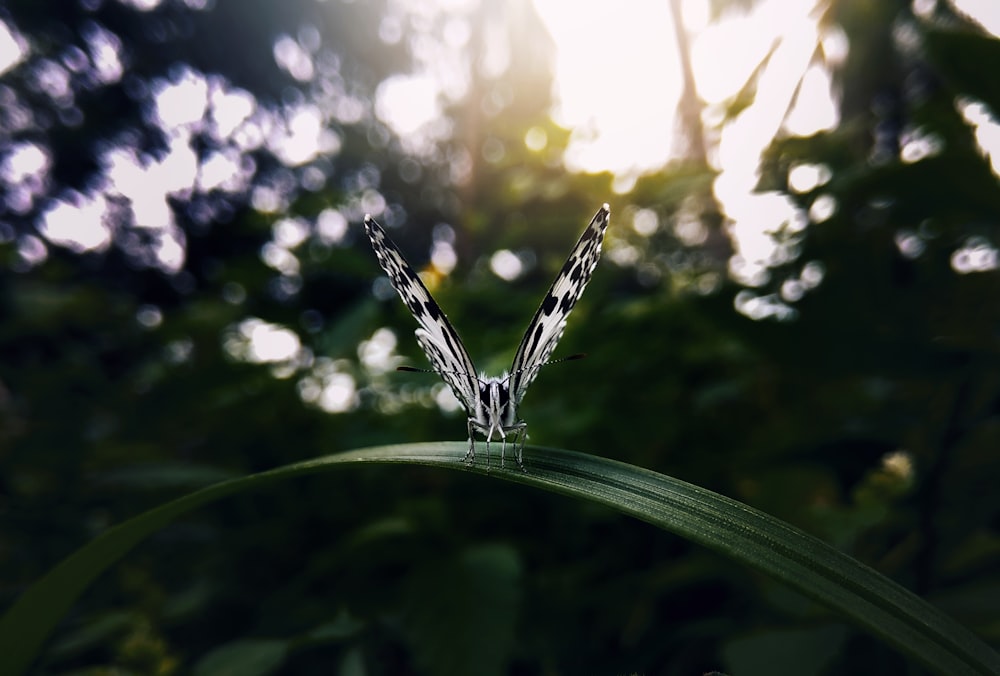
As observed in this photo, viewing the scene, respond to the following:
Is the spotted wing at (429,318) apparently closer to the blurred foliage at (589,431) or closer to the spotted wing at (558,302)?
the spotted wing at (558,302)

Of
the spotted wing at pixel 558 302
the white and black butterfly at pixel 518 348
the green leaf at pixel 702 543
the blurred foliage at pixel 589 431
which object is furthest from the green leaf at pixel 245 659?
the spotted wing at pixel 558 302

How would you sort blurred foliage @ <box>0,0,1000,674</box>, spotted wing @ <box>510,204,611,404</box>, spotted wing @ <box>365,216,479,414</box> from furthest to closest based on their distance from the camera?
blurred foliage @ <box>0,0,1000,674</box>
spotted wing @ <box>365,216,479,414</box>
spotted wing @ <box>510,204,611,404</box>

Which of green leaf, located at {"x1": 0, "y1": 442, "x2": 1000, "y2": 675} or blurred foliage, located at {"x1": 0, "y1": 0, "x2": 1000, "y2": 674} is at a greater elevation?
blurred foliage, located at {"x1": 0, "y1": 0, "x2": 1000, "y2": 674}

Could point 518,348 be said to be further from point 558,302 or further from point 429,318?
point 429,318

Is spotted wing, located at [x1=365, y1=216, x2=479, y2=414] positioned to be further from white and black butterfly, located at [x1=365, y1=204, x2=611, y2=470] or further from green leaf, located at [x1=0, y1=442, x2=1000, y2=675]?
green leaf, located at [x1=0, y1=442, x2=1000, y2=675]

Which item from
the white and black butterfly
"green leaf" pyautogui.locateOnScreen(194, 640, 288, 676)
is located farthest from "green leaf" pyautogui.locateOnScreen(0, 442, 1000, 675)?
"green leaf" pyautogui.locateOnScreen(194, 640, 288, 676)

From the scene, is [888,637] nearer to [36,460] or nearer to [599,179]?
[599,179]

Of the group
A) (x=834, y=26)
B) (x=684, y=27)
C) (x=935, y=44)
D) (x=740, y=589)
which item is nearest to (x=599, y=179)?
(x=834, y=26)
